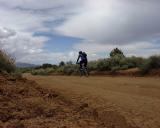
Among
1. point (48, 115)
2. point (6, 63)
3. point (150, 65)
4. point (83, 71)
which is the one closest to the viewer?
point (48, 115)

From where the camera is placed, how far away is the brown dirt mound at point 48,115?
38.9 ft

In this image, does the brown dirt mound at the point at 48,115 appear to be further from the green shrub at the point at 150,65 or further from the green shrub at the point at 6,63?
the green shrub at the point at 150,65

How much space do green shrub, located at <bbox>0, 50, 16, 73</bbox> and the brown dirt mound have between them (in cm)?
1094

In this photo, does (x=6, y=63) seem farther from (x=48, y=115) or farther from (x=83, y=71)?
(x=48, y=115)

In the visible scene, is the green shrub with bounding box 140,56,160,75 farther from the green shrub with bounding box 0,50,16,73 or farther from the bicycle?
the green shrub with bounding box 0,50,16,73

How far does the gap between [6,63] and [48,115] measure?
15258 mm

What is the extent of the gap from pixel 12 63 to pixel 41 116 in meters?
16.2

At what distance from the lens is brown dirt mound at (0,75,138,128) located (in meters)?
11.9

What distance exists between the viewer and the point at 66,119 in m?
12.6

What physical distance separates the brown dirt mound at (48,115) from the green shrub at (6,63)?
35.9 ft

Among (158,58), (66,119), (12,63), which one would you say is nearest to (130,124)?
(66,119)

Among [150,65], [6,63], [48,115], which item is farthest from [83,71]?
[48,115]

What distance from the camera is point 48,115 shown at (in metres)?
13.0

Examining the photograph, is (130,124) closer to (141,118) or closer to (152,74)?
(141,118)
